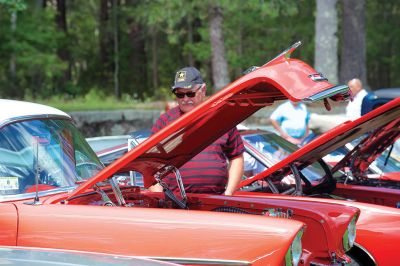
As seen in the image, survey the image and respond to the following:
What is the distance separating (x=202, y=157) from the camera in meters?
5.84

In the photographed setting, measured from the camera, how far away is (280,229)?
4113 millimetres

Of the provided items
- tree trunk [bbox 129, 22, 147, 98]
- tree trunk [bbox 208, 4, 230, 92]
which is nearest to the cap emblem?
tree trunk [bbox 208, 4, 230, 92]

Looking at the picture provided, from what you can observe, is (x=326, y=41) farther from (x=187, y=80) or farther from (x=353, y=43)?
(x=187, y=80)

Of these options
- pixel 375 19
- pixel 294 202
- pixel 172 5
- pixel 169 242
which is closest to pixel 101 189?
pixel 169 242

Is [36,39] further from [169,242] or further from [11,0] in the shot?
[169,242]

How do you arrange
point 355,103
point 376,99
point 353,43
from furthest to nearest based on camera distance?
1. point 353,43
2. point 355,103
3. point 376,99

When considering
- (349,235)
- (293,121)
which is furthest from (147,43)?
(349,235)

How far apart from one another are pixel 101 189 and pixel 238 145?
1.44 m

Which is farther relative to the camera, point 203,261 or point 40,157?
point 40,157

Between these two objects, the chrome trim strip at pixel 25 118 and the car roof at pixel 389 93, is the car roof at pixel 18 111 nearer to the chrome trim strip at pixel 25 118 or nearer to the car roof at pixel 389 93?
the chrome trim strip at pixel 25 118

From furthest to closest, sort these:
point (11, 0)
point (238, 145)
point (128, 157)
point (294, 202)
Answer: point (11, 0)
point (238, 145)
point (294, 202)
point (128, 157)

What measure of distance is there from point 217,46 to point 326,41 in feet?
14.5

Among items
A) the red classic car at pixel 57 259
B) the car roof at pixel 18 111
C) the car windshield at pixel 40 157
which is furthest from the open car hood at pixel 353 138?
the red classic car at pixel 57 259

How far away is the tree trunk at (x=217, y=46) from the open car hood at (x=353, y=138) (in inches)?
826
